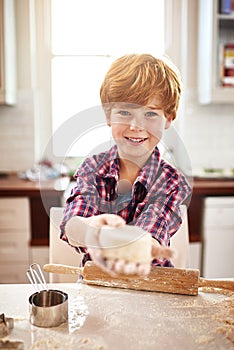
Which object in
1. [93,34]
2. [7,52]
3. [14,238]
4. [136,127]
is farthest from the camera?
[93,34]

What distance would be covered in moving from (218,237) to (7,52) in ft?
4.79

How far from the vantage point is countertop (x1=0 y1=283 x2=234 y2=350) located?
782 millimetres

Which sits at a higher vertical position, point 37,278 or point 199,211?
point 37,278

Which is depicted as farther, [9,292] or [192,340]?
[9,292]

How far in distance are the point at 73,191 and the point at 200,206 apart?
1393 mm

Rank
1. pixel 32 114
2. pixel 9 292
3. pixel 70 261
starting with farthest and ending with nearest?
pixel 32 114 → pixel 70 261 → pixel 9 292

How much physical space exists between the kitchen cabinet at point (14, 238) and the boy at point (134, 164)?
51.8 inches

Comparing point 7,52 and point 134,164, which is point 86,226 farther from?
point 7,52

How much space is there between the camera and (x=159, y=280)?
988 mm

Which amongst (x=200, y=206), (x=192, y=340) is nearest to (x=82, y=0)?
(x=200, y=206)

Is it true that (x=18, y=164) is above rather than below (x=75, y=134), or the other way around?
below

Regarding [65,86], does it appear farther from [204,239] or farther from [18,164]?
[204,239]

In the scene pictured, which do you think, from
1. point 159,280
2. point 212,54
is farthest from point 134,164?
point 212,54

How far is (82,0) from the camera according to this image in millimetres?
2311
